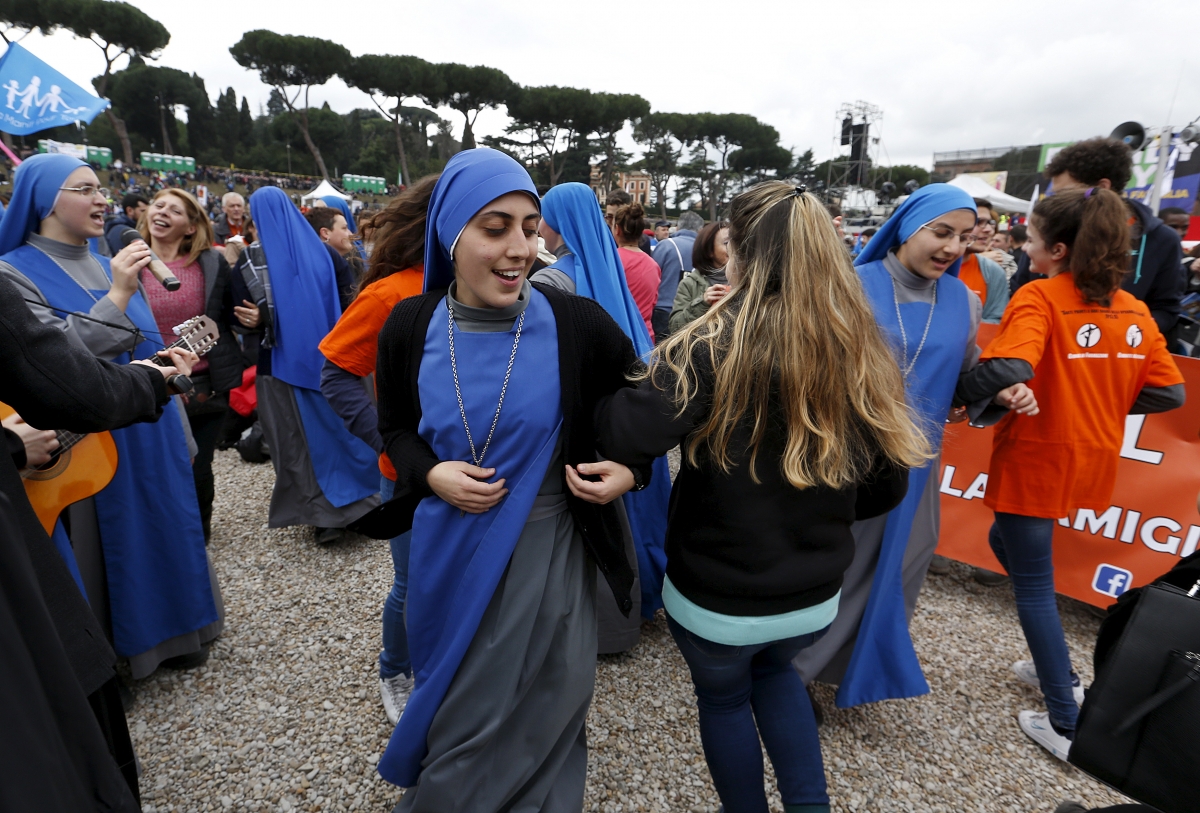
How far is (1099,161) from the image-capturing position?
318cm

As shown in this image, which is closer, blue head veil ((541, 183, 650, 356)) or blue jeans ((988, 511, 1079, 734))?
blue jeans ((988, 511, 1079, 734))

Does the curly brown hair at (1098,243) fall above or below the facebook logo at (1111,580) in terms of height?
above

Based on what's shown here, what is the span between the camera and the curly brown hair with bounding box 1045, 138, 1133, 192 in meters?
3.16

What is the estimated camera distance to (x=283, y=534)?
4.12 meters

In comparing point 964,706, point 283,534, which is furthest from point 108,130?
point 964,706

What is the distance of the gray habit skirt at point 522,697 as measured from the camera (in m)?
1.49

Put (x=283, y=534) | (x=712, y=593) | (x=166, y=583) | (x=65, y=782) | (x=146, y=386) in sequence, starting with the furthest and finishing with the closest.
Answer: (x=283, y=534), (x=166, y=583), (x=146, y=386), (x=712, y=593), (x=65, y=782)

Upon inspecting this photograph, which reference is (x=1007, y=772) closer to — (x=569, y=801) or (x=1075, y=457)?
(x=1075, y=457)

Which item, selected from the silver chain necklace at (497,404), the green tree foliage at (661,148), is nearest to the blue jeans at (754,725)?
the silver chain necklace at (497,404)

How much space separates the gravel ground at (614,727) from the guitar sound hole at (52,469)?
3.57ft

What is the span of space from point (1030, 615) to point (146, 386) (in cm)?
290

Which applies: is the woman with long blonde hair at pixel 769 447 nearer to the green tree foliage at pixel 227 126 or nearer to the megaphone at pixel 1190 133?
the megaphone at pixel 1190 133

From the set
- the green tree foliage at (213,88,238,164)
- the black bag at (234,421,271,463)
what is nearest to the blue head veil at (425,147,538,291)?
the black bag at (234,421,271,463)

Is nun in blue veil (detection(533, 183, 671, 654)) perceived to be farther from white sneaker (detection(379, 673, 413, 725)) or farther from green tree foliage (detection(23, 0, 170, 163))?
green tree foliage (detection(23, 0, 170, 163))
